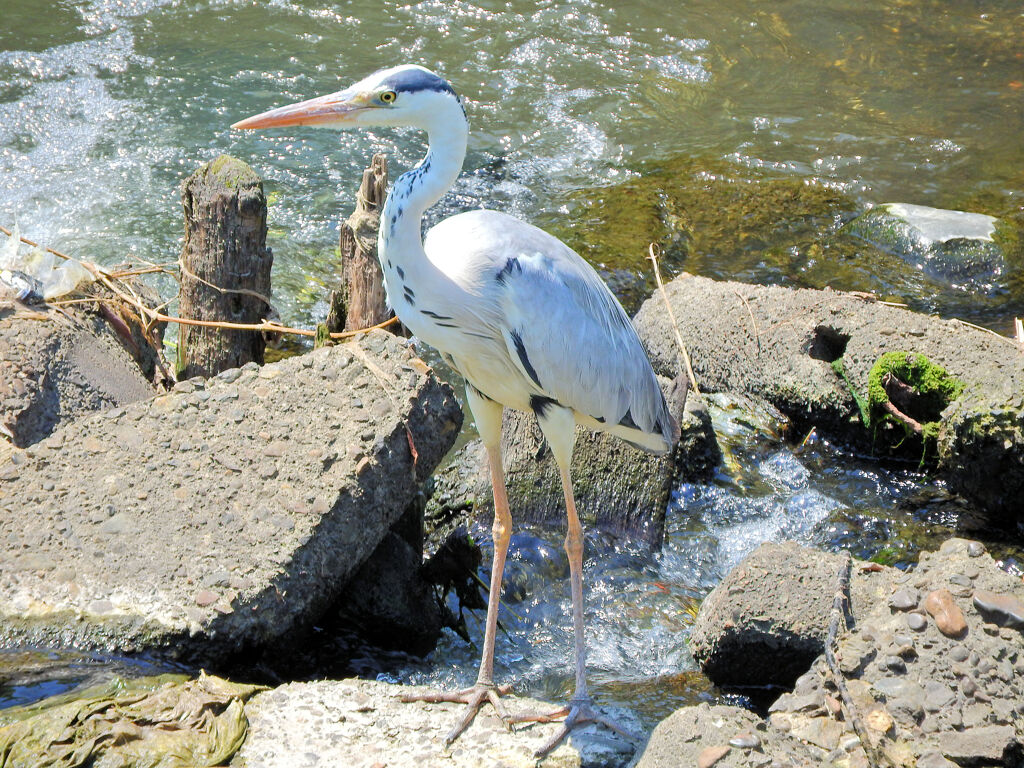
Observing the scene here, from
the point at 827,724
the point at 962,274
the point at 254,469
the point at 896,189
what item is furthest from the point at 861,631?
the point at 896,189

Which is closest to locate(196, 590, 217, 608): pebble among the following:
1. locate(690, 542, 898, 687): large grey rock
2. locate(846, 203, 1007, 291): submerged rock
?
locate(690, 542, 898, 687): large grey rock

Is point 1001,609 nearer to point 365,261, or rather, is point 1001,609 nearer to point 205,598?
point 205,598

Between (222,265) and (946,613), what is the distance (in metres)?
3.46

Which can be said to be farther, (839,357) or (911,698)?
(839,357)

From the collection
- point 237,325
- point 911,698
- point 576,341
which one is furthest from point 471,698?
point 237,325

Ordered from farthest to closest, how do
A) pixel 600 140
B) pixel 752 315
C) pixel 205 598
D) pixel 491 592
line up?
pixel 600 140 → pixel 752 315 → pixel 491 592 → pixel 205 598

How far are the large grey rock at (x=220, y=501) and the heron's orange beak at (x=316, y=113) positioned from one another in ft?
3.91

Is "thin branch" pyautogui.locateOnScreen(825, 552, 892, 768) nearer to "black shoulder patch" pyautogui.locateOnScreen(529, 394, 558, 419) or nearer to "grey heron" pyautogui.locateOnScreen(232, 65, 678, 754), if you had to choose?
"grey heron" pyautogui.locateOnScreen(232, 65, 678, 754)

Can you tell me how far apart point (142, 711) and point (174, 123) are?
22.3 ft

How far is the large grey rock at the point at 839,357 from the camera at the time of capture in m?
5.07

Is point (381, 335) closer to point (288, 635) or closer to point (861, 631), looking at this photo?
point (288, 635)

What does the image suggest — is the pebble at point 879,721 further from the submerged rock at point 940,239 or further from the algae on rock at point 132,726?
the submerged rock at point 940,239

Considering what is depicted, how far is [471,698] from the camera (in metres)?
3.75

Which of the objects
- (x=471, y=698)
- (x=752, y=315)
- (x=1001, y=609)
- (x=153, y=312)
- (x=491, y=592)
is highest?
(x=153, y=312)
